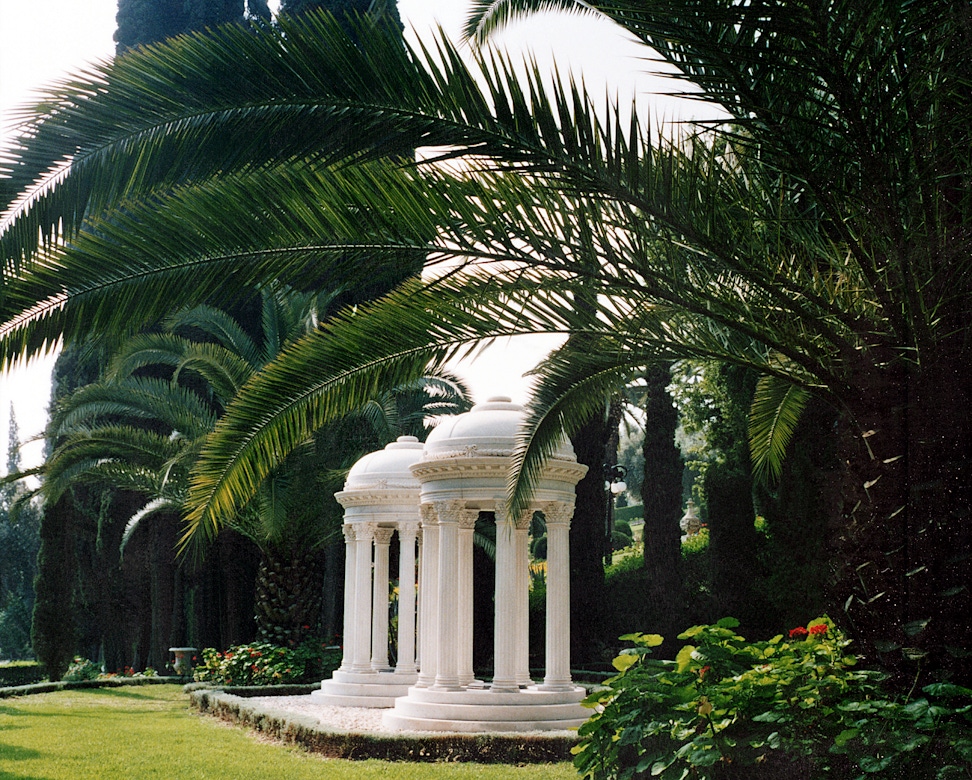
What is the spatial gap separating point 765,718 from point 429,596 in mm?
8431

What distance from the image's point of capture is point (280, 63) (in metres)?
5.67

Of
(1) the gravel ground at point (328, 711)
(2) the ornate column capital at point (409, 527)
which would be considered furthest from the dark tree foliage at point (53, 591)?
(2) the ornate column capital at point (409, 527)

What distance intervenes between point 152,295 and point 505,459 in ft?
21.9

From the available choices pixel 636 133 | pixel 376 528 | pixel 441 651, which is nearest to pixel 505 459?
pixel 441 651

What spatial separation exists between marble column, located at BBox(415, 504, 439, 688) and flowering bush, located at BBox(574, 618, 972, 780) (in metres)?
5.93

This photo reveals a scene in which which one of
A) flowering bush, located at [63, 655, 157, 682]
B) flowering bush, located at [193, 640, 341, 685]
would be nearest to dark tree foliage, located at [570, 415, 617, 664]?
flowering bush, located at [193, 640, 341, 685]

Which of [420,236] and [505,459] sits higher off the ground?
[420,236]

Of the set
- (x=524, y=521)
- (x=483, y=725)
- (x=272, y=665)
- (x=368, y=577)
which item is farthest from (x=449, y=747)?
(x=272, y=665)

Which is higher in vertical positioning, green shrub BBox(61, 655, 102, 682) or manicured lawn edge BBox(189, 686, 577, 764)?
manicured lawn edge BBox(189, 686, 577, 764)

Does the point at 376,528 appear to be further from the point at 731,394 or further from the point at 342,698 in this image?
the point at 731,394

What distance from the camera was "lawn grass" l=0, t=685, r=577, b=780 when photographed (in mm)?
9758

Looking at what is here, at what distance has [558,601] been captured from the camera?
13.0 m

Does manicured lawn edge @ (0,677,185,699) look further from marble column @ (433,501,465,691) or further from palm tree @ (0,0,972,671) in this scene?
palm tree @ (0,0,972,671)

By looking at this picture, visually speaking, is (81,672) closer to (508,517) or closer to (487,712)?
(487,712)
